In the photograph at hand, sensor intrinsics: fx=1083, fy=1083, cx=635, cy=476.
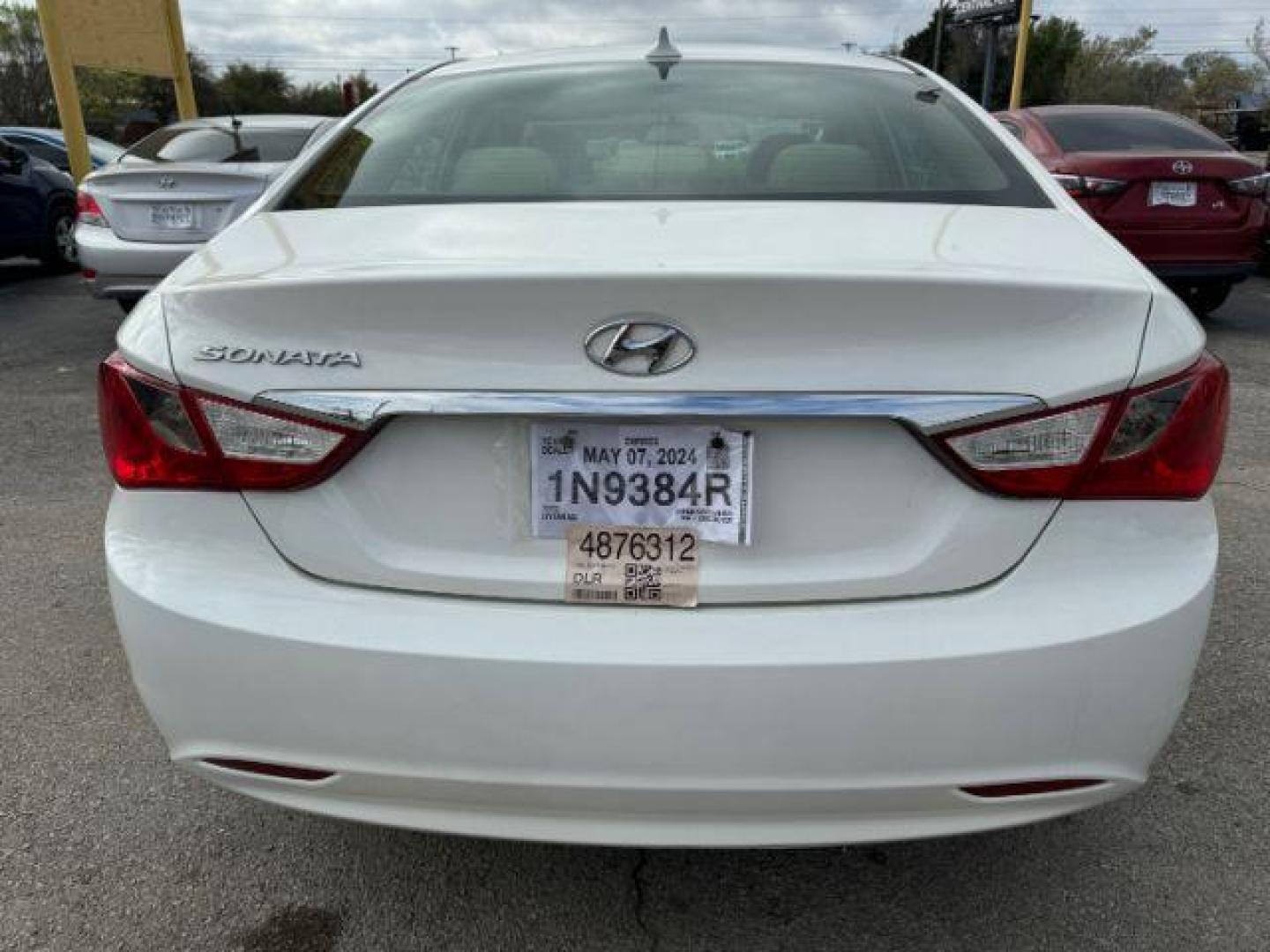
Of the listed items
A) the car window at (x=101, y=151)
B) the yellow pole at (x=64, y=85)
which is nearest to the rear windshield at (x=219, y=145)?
the yellow pole at (x=64, y=85)

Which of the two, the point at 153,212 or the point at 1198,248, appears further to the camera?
the point at 1198,248

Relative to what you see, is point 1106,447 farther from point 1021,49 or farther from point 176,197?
point 1021,49

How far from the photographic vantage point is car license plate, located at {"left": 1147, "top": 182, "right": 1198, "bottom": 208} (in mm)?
7223

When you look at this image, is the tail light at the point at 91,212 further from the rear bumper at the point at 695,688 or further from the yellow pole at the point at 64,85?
the rear bumper at the point at 695,688

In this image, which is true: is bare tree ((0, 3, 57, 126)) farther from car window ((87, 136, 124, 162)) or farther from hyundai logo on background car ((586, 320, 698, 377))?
hyundai logo on background car ((586, 320, 698, 377))

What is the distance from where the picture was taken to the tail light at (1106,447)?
4.91 ft

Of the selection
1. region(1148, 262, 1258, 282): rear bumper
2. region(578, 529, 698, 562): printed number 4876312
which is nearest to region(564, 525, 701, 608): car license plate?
region(578, 529, 698, 562): printed number 4876312

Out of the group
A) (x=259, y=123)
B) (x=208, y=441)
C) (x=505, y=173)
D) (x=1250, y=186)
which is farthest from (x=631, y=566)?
(x=1250, y=186)

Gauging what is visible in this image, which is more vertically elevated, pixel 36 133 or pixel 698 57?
pixel 698 57

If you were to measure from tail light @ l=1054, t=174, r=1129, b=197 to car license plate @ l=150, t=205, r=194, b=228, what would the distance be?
5597mm

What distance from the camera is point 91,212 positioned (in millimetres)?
6781

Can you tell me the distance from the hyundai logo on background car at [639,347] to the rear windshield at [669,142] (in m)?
0.60

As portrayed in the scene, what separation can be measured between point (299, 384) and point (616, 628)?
22.1 inches

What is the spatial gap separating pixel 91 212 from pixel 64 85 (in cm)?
403
